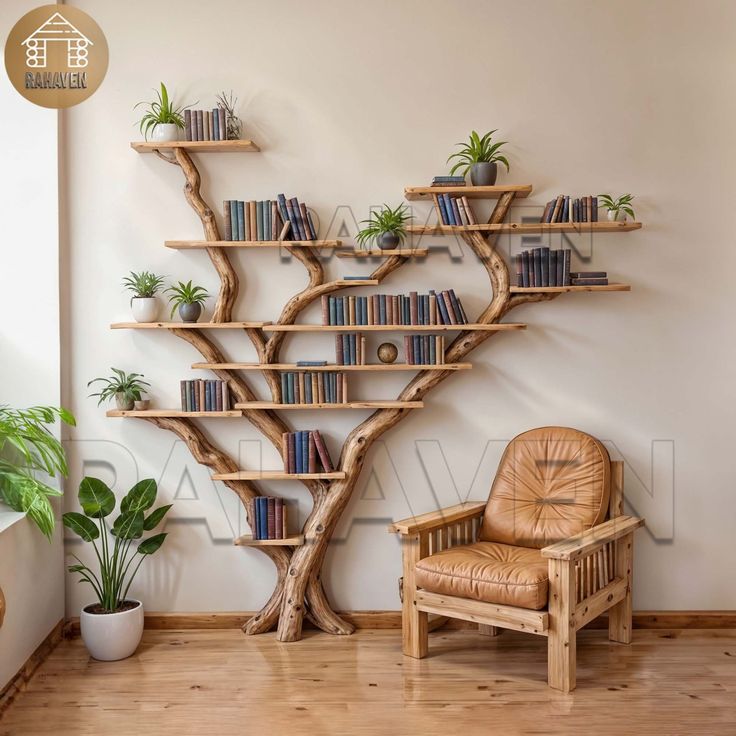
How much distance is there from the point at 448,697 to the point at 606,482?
1.19 m

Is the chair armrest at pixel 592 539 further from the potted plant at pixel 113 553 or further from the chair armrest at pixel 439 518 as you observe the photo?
the potted plant at pixel 113 553

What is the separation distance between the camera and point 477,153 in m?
3.68

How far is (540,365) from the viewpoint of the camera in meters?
3.84

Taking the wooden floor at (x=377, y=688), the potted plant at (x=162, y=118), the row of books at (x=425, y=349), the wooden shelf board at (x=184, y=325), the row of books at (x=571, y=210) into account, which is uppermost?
the potted plant at (x=162, y=118)

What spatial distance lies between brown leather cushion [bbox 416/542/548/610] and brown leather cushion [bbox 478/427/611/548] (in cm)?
16

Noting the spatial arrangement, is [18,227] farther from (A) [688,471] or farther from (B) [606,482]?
(A) [688,471]

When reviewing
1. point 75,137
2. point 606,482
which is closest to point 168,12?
point 75,137

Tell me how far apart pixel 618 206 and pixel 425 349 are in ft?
3.64

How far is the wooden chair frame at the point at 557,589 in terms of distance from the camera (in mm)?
3064

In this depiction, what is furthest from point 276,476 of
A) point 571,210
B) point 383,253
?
point 571,210

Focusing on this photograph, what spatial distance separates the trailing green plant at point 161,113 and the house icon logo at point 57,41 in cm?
34

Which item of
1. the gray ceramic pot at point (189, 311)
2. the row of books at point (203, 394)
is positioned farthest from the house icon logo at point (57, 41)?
the row of books at point (203, 394)

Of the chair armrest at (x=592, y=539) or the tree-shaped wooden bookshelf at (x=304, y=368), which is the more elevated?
the tree-shaped wooden bookshelf at (x=304, y=368)

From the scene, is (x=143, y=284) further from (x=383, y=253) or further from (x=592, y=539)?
(x=592, y=539)
